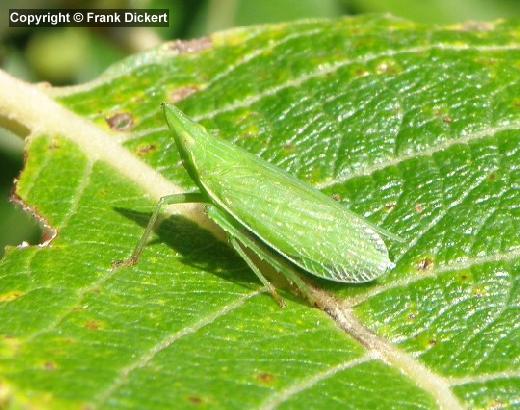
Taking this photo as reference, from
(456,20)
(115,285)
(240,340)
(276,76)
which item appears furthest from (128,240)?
(456,20)

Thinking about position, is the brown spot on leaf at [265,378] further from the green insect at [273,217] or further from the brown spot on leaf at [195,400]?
the green insect at [273,217]

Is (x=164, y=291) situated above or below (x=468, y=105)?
below

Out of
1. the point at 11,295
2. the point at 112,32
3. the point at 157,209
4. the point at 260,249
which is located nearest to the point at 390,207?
the point at 260,249

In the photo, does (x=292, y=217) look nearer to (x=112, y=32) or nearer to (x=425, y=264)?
(x=425, y=264)

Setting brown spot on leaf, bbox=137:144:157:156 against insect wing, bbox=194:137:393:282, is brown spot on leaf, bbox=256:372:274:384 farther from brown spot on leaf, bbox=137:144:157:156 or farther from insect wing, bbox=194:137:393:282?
brown spot on leaf, bbox=137:144:157:156

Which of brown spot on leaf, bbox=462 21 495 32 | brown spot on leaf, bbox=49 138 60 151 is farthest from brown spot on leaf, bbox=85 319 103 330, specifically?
brown spot on leaf, bbox=462 21 495 32

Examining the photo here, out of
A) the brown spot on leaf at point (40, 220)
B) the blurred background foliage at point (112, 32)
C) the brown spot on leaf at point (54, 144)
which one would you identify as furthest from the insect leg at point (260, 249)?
the blurred background foliage at point (112, 32)

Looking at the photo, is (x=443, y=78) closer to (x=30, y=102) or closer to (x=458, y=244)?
(x=458, y=244)
